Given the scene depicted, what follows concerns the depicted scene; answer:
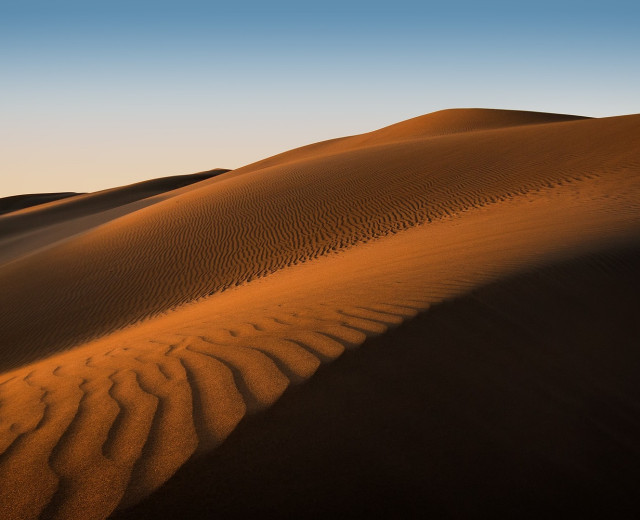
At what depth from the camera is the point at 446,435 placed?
9.68 feet

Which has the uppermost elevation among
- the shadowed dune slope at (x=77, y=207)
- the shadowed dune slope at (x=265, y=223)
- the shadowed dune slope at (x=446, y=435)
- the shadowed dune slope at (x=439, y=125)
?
the shadowed dune slope at (x=446, y=435)

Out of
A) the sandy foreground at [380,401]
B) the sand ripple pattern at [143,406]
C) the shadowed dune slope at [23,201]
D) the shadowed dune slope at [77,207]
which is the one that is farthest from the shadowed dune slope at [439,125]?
the shadowed dune slope at [23,201]

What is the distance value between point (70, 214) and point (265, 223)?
34.5m

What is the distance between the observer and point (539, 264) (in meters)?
5.77

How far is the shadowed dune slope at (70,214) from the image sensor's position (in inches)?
1168

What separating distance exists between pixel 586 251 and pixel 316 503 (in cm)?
487

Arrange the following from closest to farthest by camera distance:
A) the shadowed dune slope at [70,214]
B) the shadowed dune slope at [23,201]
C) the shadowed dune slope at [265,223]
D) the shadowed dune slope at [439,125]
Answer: the shadowed dune slope at [265,223] < the shadowed dune slope at [70,214] < the shadowed dune slope at [439,125] < the shadowed dune slope at [23,201]

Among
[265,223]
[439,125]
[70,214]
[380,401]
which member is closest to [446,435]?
[380,401]

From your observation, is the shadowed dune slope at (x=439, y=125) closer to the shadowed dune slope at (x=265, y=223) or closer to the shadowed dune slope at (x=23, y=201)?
the shadowed dune slope at (x=265, y=223)

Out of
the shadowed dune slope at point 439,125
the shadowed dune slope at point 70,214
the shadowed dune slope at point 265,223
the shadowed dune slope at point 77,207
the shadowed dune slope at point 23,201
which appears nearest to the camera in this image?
the shadowed dune slope at point 265,223

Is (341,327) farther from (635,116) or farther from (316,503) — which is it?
(635,116)

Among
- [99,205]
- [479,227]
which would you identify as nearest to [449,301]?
[479,227]

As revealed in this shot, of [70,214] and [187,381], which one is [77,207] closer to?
[70,214]

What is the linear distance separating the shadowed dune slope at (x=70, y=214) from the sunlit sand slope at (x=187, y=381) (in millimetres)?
21709
